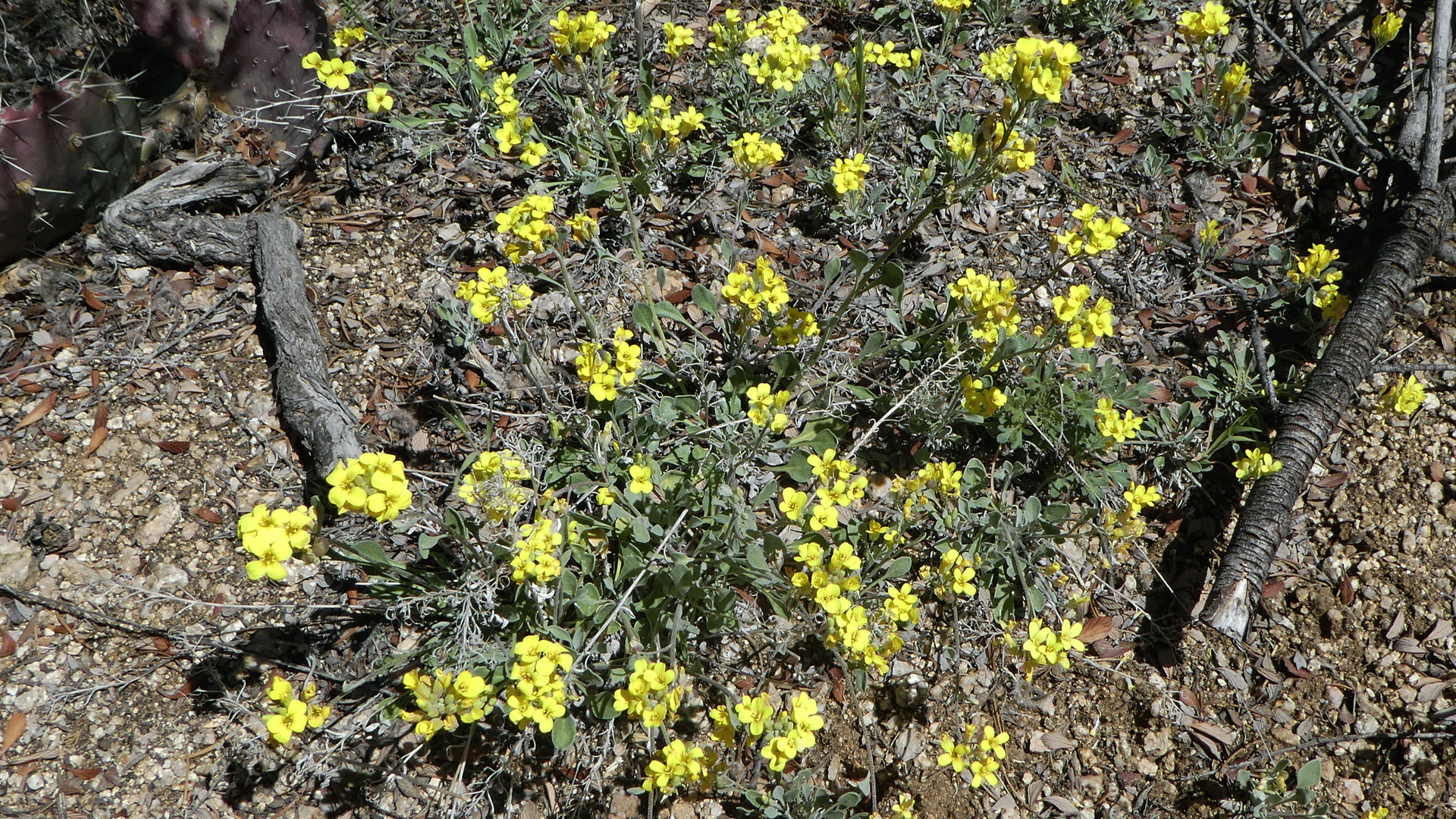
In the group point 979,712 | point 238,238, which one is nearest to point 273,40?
point 238,238

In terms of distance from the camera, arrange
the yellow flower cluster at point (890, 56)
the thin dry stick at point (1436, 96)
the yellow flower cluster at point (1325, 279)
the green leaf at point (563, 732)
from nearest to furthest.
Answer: the green leaf at point (563, 732) < the yellow flower cluster at point (1325, 279) < the thin dry stick at point (1436, 96) < the yellow flower cluster at point (890, 56)

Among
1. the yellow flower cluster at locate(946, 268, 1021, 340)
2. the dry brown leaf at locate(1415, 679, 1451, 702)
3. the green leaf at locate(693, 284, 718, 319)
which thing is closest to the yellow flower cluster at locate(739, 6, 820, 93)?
the green leaf at locate(693, 284, 718, 319)

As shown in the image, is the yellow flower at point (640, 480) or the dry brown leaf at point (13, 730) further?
the yellow flower at point (640, 480)

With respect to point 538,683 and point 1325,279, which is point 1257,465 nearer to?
point 1325,279

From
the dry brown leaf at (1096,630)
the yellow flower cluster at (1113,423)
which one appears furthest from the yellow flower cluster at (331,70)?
the dry brown leaf at (1096,630)

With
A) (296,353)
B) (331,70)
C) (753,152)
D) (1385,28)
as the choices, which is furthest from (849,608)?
(1385,28)

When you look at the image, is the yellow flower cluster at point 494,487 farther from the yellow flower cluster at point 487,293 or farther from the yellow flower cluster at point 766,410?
the yellow flower cluster at point 766,410
